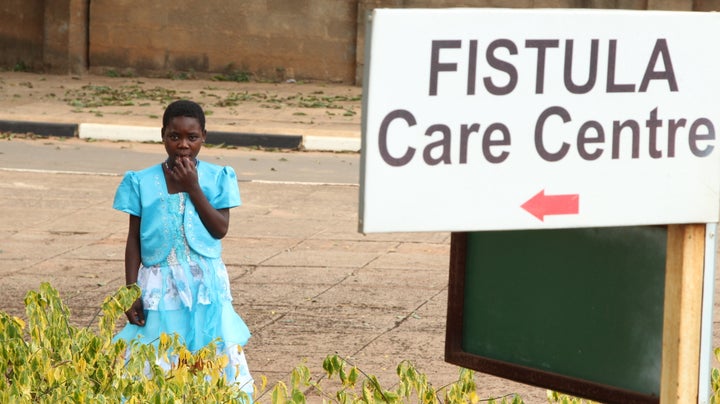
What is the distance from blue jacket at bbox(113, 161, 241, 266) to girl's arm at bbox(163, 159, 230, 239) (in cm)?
4

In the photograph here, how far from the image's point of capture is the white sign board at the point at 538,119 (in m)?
2.48

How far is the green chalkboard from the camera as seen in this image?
309 cm

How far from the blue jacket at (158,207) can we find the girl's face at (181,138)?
3.0 inches

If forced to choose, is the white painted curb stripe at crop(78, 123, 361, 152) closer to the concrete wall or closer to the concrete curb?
the concrete curb

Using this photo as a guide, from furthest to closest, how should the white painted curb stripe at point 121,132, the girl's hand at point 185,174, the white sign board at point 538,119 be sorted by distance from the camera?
1. the white painted curb stripe at point 121,132
2. the girl's hand at point 185,174
3. the white sign board at point 538,119

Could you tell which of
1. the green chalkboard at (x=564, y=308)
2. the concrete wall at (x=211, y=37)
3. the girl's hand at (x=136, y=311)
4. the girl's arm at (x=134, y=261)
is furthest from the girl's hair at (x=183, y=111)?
the concrete wall at (x=211, y=37)

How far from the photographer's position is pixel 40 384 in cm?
389

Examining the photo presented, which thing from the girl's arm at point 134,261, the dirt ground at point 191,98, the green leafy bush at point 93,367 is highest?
the dirt ground at point 191,98

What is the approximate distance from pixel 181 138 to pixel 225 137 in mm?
9963

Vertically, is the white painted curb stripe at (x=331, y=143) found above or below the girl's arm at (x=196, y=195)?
above

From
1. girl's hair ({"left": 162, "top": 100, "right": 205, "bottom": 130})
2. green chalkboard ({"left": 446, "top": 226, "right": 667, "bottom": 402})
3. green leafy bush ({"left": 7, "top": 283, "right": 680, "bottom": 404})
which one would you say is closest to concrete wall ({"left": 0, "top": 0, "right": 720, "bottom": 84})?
girl's hair ({"left": 162, "top": 100, "right": 205, "bottom": 130})

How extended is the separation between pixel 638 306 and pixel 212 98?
15.0 metres

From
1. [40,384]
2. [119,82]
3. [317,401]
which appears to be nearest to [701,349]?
[40,384]

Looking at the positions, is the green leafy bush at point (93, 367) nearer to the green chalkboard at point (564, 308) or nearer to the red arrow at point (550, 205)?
the green chalkboard at point (564, 308)
